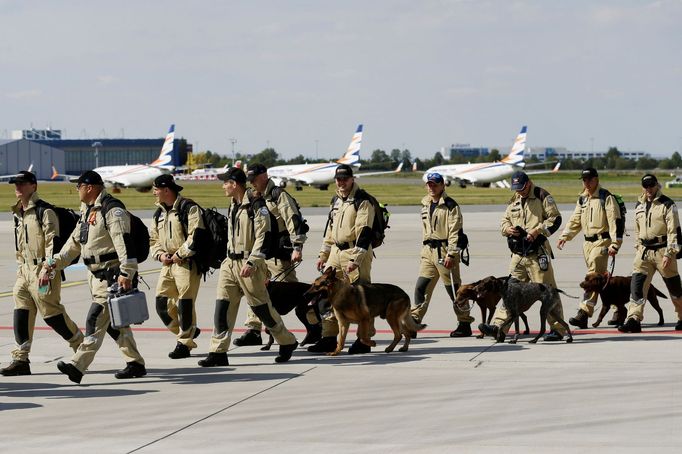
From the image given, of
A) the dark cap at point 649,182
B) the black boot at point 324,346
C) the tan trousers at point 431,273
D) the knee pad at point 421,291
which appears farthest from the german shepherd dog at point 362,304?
the dark cap at point 649,182

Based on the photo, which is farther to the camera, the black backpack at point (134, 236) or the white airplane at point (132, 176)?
the white airplane at point (132, 176)

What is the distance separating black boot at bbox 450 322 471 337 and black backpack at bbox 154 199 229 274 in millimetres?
2843

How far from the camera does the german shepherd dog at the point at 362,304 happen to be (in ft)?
37.0

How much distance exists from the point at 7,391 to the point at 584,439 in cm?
505

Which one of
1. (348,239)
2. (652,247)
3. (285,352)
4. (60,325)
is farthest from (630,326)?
(60,325)

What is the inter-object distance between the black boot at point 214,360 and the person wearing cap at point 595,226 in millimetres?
4401

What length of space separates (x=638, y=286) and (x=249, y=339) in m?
4.50

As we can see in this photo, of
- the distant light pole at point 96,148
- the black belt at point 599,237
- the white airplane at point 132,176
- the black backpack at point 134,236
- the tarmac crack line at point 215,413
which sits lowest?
the tarmac crack line at point 215,413

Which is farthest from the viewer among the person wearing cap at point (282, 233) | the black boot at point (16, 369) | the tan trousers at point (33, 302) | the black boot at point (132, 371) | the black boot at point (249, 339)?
the black boot at point (249, 339)

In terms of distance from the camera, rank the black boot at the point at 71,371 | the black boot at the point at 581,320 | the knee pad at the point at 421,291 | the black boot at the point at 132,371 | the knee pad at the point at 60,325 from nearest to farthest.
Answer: the black boot at the point at 71,371 < the black boot at the point at 132,371 < the knee pad at the point at 60,325 < the knee pad at the point at 421,291 < the black boot at the point at 581,320

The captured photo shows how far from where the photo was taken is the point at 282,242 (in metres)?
12.4

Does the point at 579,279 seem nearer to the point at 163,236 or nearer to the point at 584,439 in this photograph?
the point at 163,236

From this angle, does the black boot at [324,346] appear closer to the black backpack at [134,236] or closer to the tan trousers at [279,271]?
the tan trousers at [279,271]

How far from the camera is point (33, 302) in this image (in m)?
10.9
